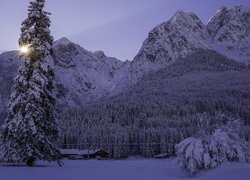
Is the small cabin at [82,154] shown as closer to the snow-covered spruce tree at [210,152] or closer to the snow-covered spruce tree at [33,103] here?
the snow-covered spruce tree at [33,103]

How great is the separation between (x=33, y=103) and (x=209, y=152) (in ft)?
52.8

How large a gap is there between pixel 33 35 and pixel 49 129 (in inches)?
355

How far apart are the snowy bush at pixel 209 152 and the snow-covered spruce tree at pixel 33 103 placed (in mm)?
12443

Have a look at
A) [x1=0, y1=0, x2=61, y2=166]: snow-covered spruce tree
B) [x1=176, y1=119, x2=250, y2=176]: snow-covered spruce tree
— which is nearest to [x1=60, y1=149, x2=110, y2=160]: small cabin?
[x1=0, y1=0, x2=61, y2=166]: snow-covered spruce tree

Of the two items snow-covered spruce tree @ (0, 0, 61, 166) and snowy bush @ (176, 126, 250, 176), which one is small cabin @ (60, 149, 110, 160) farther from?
snowy bush @ (176, 126, 250, 176)

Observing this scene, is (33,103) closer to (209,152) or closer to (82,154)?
(209,152)

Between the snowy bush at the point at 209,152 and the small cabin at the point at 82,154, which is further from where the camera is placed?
the small cabin at the point at 82,154

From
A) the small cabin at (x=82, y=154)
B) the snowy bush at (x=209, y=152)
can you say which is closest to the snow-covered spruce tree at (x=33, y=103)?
the snowy bush at (x=209, y=152)

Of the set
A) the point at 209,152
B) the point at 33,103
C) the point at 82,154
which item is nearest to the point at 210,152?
the point at 209,152

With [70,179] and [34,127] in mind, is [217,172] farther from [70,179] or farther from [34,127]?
[34,127]

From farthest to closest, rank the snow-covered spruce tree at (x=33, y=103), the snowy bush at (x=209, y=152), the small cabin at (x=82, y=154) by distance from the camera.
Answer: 1. the small cabin at (x=82, y=154)
2. the snow-covered spruce tree at (x=33, y=103)
3. the snowy bush at (x=209, y=152)

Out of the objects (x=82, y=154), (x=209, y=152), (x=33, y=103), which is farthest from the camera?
(x=82, y=154)

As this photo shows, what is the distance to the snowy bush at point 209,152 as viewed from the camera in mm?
31328

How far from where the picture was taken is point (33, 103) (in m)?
39.6
